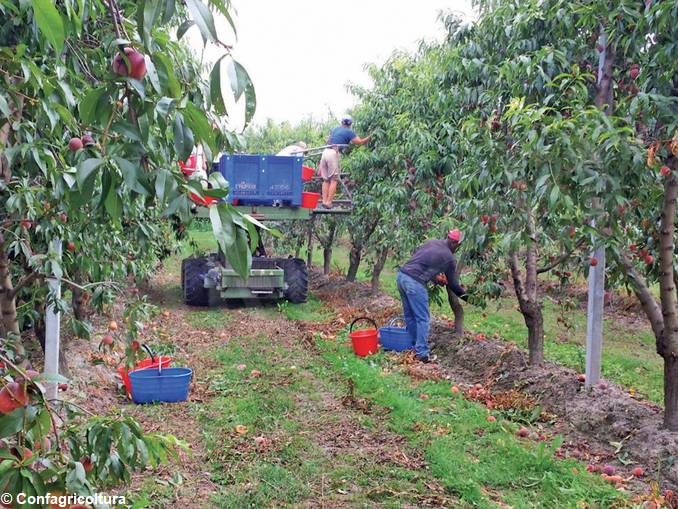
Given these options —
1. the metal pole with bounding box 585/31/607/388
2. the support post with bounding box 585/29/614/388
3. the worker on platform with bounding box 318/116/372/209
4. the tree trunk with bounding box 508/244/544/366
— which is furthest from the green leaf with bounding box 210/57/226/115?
the worker on platform with bounding box 318/116/372/209

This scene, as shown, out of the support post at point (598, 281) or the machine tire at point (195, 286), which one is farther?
the machine tire at point (195, 286)

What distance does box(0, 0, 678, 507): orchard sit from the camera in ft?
4.89

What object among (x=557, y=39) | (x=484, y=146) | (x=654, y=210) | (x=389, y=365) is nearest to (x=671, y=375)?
(x=654, y=210)

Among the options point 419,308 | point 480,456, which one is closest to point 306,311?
point 419,308

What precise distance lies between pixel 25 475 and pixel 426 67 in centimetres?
985

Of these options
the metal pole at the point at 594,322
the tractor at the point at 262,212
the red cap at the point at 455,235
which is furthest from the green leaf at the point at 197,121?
the tractor at the point at 262,212

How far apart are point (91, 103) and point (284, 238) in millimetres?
811

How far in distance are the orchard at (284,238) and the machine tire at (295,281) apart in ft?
12.5

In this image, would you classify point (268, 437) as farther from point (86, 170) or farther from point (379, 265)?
point (379, 265)

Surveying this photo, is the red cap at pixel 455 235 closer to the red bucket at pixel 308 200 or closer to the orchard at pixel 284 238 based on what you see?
the orchard at pixel 284 238

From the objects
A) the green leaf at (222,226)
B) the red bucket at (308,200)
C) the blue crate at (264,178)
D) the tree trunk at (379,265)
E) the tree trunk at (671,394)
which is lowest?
the tree trunk at (671,394)

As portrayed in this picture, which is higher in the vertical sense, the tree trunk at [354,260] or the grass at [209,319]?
the tree trunk at [354,260]

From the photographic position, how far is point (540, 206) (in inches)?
198

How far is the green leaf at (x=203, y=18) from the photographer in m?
1.28
